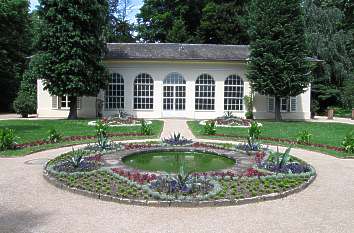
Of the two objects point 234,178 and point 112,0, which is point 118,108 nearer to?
point 234,178

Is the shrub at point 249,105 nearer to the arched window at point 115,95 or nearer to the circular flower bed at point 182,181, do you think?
the arched window at point 115,95

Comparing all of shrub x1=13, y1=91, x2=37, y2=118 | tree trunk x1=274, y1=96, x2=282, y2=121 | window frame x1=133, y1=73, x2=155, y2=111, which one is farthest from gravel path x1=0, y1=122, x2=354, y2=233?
shrub x1=13, y1=91, x2=37, y2=118

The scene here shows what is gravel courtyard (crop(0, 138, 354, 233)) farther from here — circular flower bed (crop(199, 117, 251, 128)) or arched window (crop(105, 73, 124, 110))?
arched window (crop(105, 73, 124, 110))

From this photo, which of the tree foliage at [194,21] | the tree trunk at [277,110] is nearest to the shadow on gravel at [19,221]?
the tree trunk at [277,110]

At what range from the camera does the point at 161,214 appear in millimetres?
6832

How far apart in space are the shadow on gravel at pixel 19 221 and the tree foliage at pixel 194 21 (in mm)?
39302

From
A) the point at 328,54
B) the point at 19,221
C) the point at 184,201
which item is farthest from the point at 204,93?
the point at 19,221

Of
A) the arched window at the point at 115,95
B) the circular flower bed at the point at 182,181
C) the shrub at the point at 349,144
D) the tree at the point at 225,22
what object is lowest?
the circular flower bed at the point at 182,181

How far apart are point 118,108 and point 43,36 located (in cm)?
789

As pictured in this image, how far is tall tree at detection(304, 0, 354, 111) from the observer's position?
3812 centimetres

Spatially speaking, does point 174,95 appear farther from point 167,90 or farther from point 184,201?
point 184,201

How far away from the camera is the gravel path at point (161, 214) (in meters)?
6.09

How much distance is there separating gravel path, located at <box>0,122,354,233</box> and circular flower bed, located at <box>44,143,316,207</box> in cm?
21

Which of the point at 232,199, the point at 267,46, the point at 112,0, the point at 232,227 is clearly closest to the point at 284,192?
the point at 232,199
